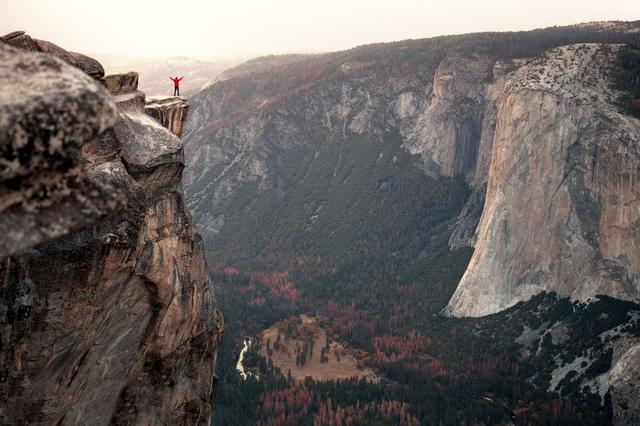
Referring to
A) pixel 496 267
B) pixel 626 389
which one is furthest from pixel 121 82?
pixel 496 267

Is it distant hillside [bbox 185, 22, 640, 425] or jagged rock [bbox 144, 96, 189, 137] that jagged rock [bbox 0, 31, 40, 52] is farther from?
distant hillside [bbox 185, 22, 640, 425]

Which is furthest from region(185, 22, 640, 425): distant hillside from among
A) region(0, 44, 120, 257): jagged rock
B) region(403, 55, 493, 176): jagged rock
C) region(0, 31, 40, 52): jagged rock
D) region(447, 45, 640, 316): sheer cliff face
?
region(0, 44, 120, 257): jagged rock

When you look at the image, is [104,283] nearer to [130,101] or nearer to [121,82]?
[130,101]

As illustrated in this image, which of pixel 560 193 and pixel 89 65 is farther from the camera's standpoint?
pixel 560 193

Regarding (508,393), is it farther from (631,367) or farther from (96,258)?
(96,258)

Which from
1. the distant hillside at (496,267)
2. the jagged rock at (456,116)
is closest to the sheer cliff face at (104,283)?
the distant hillside at (496,267)
